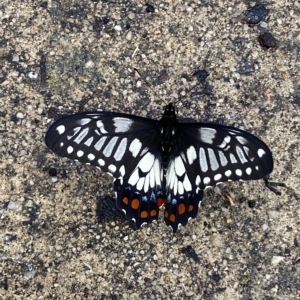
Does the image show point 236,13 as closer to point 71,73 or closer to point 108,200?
point 71,73

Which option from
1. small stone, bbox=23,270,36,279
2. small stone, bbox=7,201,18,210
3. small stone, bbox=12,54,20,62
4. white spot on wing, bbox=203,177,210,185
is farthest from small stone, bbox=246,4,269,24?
small stone, bbox=23,270,36,279

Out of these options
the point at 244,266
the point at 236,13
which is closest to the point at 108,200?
the point at 244,266

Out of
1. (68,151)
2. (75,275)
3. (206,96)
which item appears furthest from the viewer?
(206,96)

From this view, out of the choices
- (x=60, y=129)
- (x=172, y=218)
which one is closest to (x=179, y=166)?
(x=172, y=218)

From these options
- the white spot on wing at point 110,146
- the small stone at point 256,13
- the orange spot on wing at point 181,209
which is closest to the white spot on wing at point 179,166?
the orange spot on wing at point 181,209

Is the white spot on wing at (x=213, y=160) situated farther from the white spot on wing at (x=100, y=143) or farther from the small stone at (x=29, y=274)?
the small stone at (x=29, y=274)

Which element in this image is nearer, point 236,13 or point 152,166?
point 152,166

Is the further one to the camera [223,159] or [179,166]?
[179,166]

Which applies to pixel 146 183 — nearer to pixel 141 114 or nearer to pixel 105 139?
pixel 105 139
